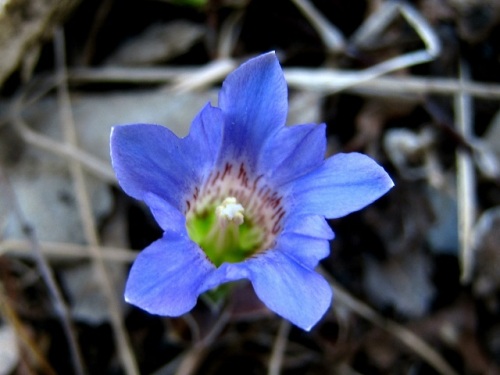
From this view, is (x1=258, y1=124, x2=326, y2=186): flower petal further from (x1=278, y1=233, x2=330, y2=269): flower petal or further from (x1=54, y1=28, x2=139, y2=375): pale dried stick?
(x1=54, y1=28, x2=139, y2=375): pale dried stick

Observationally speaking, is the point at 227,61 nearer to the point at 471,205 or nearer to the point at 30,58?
the point at 30,58

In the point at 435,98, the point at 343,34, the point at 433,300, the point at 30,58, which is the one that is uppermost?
the point at 30,58

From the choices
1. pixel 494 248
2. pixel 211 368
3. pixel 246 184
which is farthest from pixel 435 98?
pixel 211 368

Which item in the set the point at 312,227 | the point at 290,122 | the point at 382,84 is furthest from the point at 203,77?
the point at 312,227

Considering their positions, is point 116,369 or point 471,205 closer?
point 116,369

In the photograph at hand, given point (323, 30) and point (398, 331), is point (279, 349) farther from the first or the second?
point (323, 30)

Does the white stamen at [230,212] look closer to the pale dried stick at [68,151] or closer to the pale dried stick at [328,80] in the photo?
the pale dried stick at [68,151]
